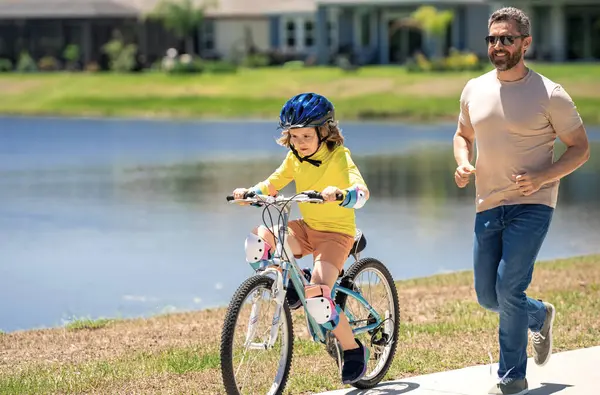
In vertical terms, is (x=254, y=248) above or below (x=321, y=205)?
below

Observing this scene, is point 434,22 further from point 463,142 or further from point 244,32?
point 463,142

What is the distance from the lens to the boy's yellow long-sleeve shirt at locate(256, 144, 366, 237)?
22.7 feet

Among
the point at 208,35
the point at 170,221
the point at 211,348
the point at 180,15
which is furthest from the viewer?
the point at 208,35

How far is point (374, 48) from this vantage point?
6500 cm

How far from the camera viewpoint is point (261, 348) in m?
6.62

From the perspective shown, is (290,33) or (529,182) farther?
(290,33)

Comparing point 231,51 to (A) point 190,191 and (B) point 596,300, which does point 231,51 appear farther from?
(B) point 596,300

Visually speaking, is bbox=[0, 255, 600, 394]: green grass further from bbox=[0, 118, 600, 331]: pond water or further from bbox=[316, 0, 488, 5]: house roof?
bbox=[316, 0, 488, 5]: house roof

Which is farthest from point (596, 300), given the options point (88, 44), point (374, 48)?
point (88, 44)

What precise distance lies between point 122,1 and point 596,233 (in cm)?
6373

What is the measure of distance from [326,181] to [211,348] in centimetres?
231

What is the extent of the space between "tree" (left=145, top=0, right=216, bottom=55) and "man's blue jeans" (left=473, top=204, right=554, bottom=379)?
6352 centimetres

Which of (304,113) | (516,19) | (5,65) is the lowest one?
(5,65)

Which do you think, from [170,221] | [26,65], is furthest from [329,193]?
[26,65]
